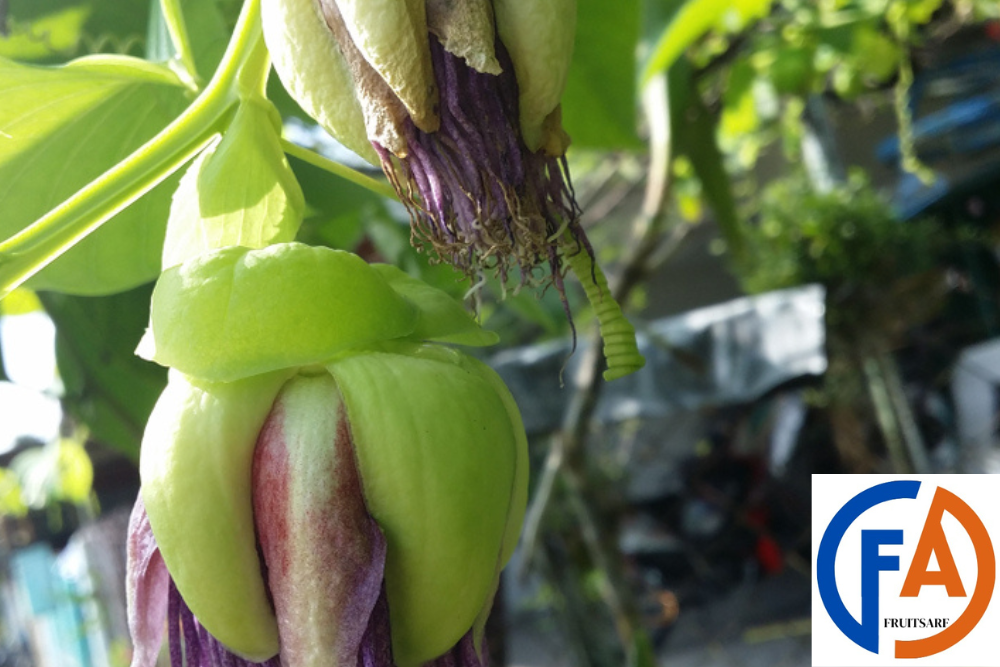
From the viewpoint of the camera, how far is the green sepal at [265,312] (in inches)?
8.1

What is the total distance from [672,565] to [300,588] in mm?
2539

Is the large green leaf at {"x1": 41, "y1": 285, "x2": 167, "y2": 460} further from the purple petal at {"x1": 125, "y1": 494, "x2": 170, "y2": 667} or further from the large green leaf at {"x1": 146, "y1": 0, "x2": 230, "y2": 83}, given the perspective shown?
the purple petal at {"x1": 125, "y1": 494, "x2": 170, "y2": 667}

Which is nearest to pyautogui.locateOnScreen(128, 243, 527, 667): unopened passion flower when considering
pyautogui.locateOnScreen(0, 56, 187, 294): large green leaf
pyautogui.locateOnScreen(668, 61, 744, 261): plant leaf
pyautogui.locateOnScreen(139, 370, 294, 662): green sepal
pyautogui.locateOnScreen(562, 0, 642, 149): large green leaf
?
pyautogui.locateOnScreen(139, 370, 294, 662): green sepal

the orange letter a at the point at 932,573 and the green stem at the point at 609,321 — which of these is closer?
the green stem at the point at 609,321

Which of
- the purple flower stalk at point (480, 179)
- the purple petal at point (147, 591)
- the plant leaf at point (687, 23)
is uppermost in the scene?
the plant leaf at point (687, 23)

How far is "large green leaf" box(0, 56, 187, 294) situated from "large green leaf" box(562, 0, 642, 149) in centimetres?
18

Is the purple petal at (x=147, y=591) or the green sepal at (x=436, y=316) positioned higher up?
the green sepal at (x=436, y=316)

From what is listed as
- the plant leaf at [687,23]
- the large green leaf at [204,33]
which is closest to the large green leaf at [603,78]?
the plant leaf at [687,23]

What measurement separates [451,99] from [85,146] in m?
0.17

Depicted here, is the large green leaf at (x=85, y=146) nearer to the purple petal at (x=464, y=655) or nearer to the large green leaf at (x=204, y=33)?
the large green leaf at (x=204, y=33)

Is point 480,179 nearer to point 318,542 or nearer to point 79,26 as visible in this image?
point 318,542

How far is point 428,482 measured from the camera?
20 cm

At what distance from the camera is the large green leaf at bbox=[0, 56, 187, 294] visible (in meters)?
0.29

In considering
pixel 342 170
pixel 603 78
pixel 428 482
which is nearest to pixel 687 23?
pixel 603 78
